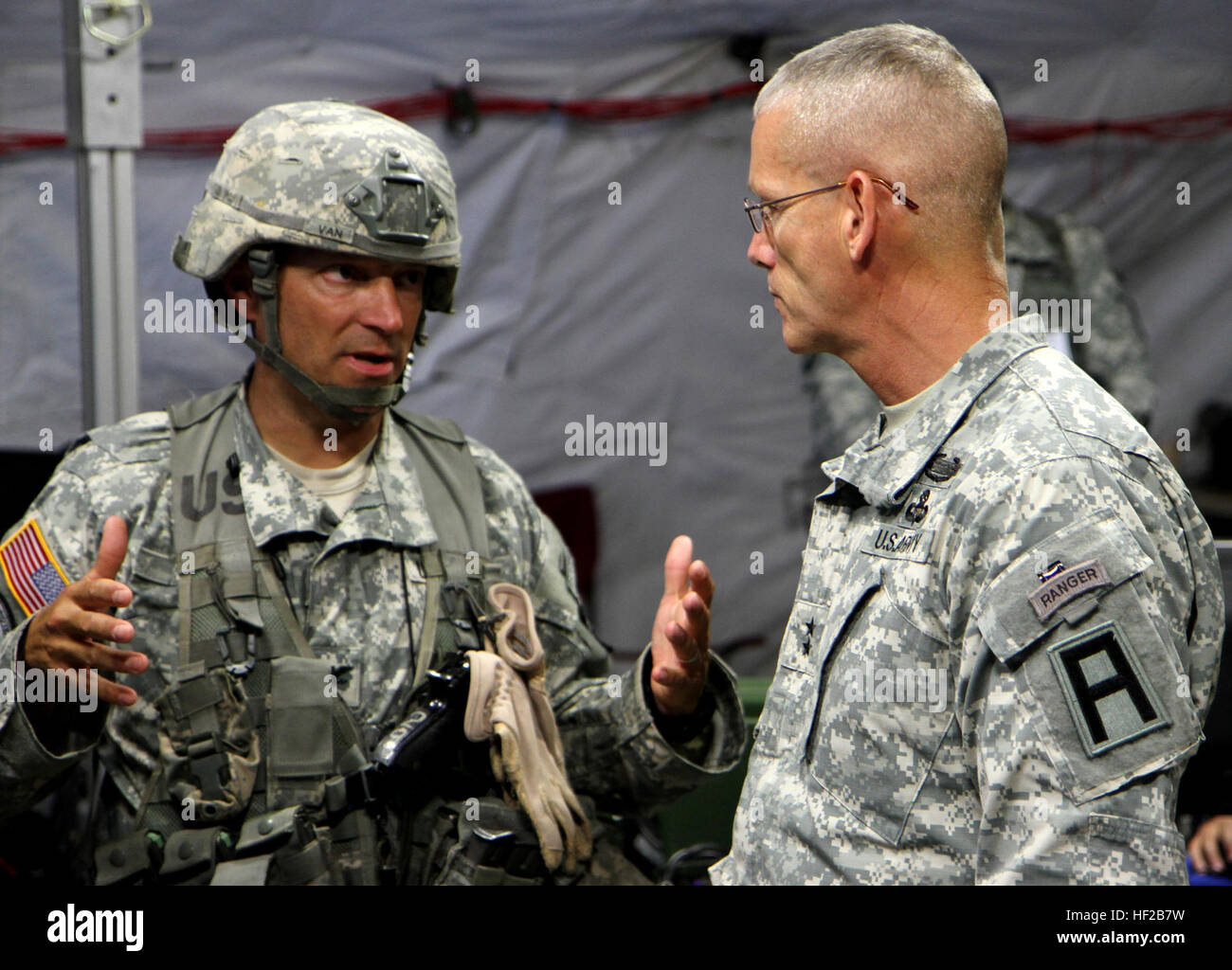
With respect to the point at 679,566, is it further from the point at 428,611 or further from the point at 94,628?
the point at 94,628

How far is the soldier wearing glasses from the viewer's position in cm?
131

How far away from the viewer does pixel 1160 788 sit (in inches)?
51.2

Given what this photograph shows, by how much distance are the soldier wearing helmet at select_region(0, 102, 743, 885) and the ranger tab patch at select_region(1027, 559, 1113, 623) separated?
0.75 metres

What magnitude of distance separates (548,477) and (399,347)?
5.74ft

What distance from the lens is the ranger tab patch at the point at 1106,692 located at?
4.25 ft

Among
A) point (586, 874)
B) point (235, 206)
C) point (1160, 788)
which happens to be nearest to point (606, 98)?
point (235, 206)

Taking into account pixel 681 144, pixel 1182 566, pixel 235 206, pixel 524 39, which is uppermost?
pixel 524 39

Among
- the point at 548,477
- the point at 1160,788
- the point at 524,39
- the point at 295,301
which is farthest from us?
the point at 548,477

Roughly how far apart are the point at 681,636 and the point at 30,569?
3.64ft

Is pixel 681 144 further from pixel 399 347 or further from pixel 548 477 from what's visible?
pixel 399 347

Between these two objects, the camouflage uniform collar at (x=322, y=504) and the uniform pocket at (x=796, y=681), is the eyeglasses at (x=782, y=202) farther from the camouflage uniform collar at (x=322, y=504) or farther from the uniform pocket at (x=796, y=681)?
the camouflage uniform collar at (x=322, y=504)

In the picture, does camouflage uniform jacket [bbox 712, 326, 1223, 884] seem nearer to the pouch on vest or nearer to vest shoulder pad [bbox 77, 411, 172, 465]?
the pouch on vest

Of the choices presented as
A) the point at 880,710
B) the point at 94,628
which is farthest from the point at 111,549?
the point at 880,710

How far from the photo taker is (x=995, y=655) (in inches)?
52.9
